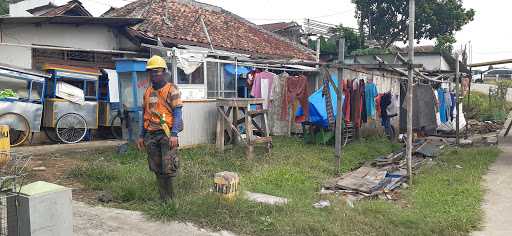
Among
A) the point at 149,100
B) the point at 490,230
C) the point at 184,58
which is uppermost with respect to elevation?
the point at 184,58

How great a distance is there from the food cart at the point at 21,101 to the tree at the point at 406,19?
2433cm

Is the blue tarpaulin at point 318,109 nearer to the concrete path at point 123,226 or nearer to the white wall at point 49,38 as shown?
the white wall at point 49,38

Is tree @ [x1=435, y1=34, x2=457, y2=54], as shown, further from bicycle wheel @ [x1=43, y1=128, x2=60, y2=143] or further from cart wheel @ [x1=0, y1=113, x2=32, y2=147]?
cart wheel @ [x1=0, y1=113, x2=32, y2=147]

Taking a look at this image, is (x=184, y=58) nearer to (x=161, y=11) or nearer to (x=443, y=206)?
(x=443, y=206)

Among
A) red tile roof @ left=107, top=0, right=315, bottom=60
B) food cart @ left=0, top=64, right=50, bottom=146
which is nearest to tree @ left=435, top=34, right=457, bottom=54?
red tile roof @ left=107, top=0, right=315, bottom=60

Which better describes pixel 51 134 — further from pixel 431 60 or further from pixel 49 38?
pixel 431 60

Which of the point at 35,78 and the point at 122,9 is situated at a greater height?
the point at 122,9

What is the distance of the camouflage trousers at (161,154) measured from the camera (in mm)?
5641

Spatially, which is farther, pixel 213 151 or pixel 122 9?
pixel 122 9

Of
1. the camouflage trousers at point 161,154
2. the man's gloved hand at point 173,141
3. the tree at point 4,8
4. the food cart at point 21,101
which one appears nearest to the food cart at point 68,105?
the food cart at point 21,101

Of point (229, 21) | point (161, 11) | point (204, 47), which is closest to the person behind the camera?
point (204, 47)

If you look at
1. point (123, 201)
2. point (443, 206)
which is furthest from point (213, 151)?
point (443, 206)

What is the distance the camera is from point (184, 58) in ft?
31.8

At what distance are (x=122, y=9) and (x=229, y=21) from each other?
422 centimetres
